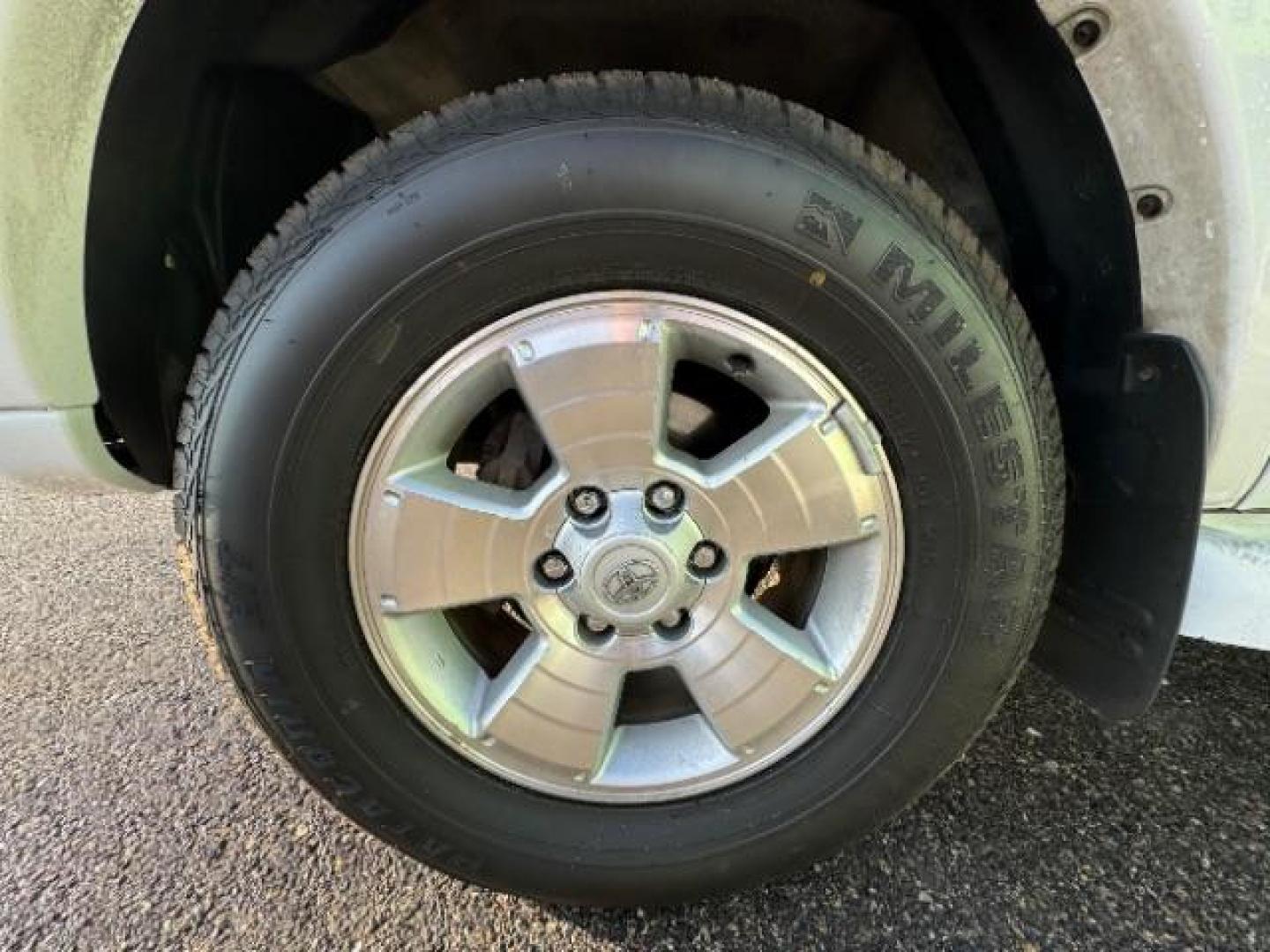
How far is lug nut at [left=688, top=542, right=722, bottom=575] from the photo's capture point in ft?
4.39

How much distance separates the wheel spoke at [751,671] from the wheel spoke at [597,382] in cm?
33

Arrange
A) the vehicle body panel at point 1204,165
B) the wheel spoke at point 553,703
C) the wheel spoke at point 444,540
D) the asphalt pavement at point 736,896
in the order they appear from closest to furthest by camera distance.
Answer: the vehicle body panel at point 1204,165 < the wheel spoke at point 444,540 < the wheel spoke at point 553,703 < the asphalt pavement at point 736,896

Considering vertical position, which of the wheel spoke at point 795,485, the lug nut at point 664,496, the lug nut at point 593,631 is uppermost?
the wheel spoke at point 795,485

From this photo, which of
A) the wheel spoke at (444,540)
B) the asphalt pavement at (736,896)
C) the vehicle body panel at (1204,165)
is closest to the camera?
the vehicle body panel at (1204,165)

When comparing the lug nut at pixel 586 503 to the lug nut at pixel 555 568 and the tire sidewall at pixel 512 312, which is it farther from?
the tire sidewall at pixel 512 312

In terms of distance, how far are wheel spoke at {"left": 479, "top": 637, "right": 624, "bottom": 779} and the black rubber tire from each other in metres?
0.10

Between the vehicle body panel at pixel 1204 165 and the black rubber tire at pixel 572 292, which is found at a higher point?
the vehicle body panel at pixel 1204 165

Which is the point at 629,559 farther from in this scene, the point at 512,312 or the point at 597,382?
the point at 512,312

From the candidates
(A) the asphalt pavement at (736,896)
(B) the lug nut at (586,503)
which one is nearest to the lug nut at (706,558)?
(B) the lug nut at (586,503)

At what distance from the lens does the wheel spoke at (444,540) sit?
1.28 m

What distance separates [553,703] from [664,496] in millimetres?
364

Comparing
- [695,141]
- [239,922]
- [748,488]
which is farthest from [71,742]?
[695,141]

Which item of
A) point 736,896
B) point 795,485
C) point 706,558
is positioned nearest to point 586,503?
Result: point 706,558

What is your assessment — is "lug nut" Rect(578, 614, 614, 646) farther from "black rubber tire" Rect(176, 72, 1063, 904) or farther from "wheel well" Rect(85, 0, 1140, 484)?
"wheel well" Rect(85, 0, 1140, 484)
